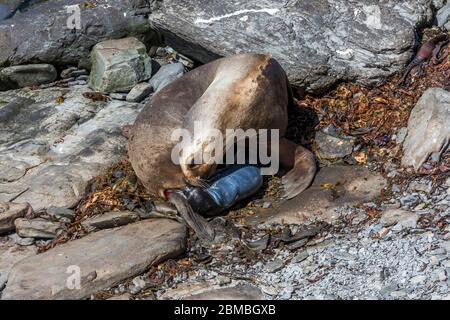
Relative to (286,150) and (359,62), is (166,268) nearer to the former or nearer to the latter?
(286,150)

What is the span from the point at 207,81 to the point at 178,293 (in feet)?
6.51

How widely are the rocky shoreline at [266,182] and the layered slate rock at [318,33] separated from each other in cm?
1

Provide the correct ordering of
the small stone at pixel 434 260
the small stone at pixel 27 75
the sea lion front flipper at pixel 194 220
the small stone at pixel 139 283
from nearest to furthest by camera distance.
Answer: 1. the small stone at pixel 434 260
2. the small stone at pixel 139 283
3. the sea lion front flipper at pixel 194 220
4. the small stone at pixel 27 75

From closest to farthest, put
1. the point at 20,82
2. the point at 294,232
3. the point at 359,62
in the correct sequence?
the point at 294,232 < the point at 359,62 < the point at 20,82

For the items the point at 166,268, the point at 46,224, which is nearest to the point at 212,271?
the point at 166,268

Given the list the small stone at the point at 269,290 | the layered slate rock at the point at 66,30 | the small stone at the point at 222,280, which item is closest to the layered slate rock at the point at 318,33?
the layered slate rock at the point at 66,30

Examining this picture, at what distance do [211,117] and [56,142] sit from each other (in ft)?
5.44

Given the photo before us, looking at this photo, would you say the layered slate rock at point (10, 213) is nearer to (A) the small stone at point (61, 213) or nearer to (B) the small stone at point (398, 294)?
(A) the small stone at point (61, 213)

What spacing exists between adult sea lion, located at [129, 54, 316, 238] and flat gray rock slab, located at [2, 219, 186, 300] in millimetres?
446

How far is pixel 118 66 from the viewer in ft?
25.1

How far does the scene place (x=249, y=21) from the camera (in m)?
7.35

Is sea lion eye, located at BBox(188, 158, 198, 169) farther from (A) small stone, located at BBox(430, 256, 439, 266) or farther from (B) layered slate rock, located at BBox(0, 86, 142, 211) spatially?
(A) small stone, located at BBox(430, 256, 439, 266)

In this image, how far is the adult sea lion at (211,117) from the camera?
20.0ft

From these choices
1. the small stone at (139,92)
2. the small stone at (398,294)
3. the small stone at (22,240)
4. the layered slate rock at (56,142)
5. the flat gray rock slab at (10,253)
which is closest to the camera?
the small stone at (398,294)
